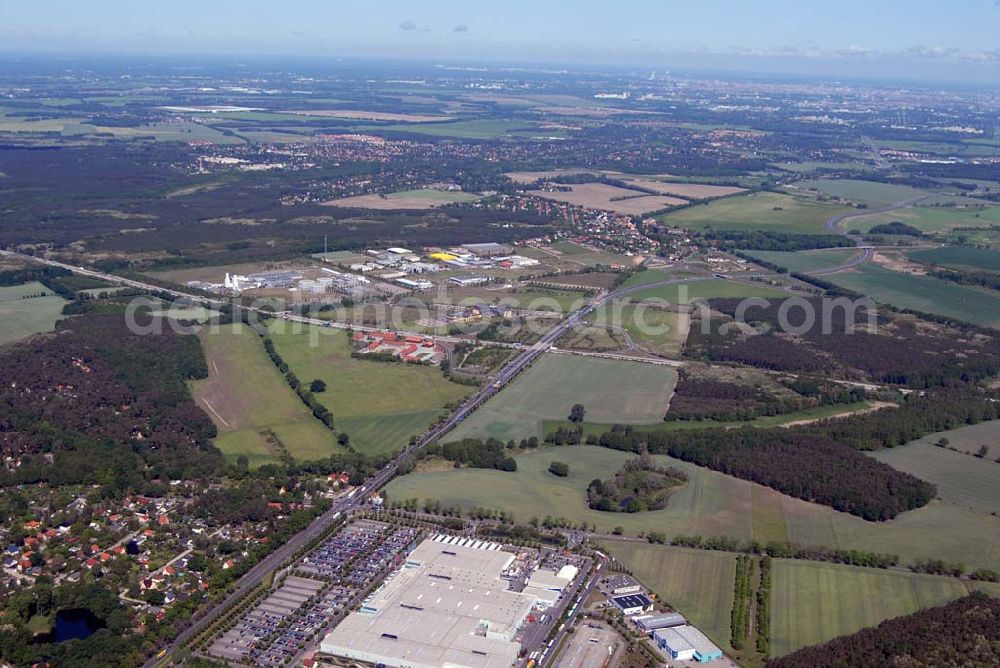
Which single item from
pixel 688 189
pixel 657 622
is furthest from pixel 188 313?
pixel 688 189

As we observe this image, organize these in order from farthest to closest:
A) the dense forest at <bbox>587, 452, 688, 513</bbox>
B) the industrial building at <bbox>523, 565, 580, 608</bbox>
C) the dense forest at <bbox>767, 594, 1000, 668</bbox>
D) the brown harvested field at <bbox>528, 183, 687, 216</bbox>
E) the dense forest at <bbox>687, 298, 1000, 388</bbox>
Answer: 1. the brown harvested field at <bbox>528, 183, 687, 216</bbox>
2. the dense forest at <bbox>687, 298, 1000, 388</bbox>
3. the dense forest at <bbox>587, 452, 688, 513</bbox>
4. the industrial building at <bbox>523, 565, 580, 608</bbox>
5. the dense forest at <bbox>767, 594, 1000, 668</bbox>

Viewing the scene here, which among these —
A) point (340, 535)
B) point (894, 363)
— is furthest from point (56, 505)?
point (894, 363)

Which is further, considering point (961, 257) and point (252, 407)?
point (961, 257)

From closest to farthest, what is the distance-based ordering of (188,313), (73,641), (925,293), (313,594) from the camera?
1. (73,641)
2. (313,594)
3. (188,313)
4. (925,293)

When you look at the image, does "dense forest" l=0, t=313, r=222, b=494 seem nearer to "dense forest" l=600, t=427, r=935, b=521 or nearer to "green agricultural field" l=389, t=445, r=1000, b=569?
"green agricultural field" l=389, t=445, r=1000, b=569

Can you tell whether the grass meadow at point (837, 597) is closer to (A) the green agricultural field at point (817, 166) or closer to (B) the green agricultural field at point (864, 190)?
(B) the green agricultural field at point (864, 190)

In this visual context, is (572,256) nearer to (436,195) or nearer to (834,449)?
(436,195)

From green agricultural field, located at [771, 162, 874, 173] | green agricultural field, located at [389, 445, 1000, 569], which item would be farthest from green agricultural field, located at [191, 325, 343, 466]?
green agricultural field, located at [771, 162, 874, 173]
